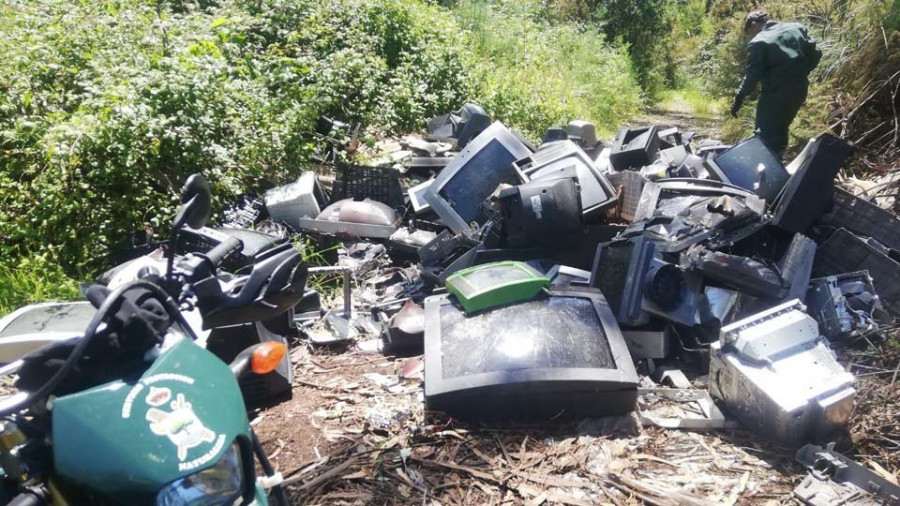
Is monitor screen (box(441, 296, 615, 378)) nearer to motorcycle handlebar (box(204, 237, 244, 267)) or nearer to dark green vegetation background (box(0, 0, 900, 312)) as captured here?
motorcycle handlebar (box(204, 237, 244, 267))

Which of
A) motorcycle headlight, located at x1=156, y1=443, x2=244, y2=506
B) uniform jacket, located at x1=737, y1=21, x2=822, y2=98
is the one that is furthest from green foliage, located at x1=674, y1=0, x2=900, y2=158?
motorcycle headlight, located at x1=156, y1=443, x2=244, y2=506

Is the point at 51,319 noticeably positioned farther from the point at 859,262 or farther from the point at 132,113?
the point at 859,262

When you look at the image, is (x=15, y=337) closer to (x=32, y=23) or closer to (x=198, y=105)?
(x=198, y=105)

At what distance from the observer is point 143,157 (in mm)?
4992

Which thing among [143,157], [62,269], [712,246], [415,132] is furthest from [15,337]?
[415,132]

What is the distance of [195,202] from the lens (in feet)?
6.09

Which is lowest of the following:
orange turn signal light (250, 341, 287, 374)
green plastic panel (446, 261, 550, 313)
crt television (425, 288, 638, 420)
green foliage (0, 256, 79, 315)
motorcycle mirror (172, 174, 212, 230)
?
green foliage (0, 256, 79, 315)

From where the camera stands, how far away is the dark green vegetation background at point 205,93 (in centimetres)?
487

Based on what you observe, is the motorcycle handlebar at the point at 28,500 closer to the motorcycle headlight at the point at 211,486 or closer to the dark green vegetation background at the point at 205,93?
the motorcycle headlight at the point at 211,486

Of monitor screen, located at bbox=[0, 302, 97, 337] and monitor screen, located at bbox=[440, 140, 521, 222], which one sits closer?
monitor screen, located at bbox=[0, 302, 97, 337]

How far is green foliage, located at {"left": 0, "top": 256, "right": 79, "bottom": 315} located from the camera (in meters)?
4.62

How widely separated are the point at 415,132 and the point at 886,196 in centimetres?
503

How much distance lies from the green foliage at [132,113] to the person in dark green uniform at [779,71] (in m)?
3.95

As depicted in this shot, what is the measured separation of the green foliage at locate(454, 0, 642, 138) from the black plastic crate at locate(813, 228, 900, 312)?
17.5ft
